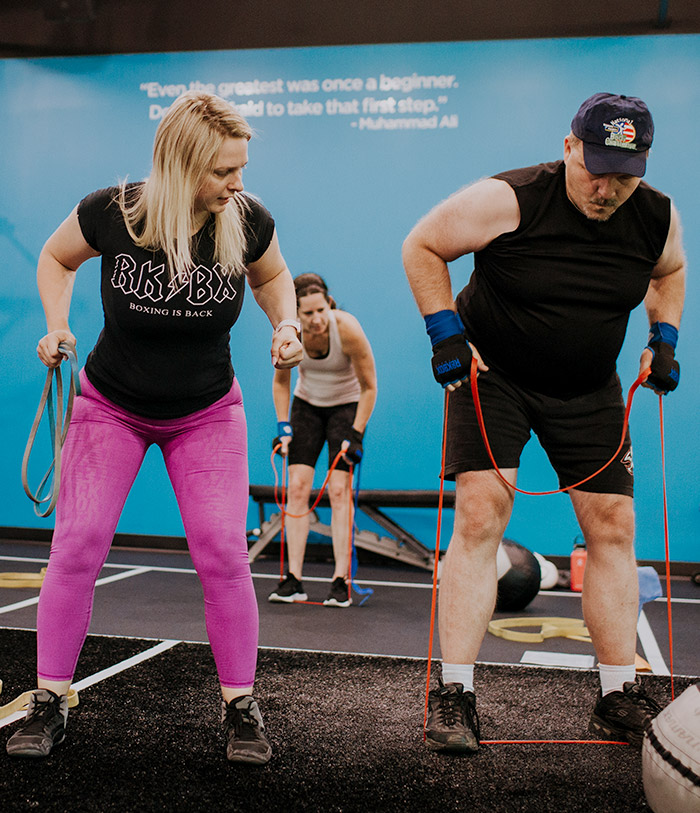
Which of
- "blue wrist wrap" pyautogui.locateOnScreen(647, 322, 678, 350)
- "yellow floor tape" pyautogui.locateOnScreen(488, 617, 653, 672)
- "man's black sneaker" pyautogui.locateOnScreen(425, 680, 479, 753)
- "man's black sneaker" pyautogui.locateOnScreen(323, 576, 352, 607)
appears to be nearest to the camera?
"man's black sneaker" pyautogui.locateOnScreen(425, 680, 479, 753)

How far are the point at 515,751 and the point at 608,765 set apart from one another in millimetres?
222

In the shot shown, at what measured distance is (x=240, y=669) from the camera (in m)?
2.13

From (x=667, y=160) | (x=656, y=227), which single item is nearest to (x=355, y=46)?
(x=667, y=160)

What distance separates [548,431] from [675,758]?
3.18 ft

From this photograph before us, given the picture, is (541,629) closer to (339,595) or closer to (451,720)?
(339,595)

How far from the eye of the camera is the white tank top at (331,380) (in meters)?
4.68

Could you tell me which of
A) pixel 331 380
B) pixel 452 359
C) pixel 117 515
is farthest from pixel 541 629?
pixel 117 515

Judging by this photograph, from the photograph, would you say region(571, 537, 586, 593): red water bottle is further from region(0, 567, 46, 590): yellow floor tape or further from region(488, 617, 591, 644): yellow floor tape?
region(0, 567, 46, 590): yellow floor tape

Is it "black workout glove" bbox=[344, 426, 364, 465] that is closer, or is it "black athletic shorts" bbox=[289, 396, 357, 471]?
"black workout glove" bbox=[344, 426, 364, 465]

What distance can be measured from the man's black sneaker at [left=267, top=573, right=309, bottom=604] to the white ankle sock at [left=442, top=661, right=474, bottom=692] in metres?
2.29

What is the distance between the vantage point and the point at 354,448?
452 cm

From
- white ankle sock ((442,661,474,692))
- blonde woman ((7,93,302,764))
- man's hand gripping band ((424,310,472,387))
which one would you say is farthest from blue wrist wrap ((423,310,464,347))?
white ankle sock ((442,661,474,692))

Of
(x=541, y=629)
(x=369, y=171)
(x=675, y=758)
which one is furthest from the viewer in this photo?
(x=369, y=171)

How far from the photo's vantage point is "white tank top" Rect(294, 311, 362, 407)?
468 centimetres
